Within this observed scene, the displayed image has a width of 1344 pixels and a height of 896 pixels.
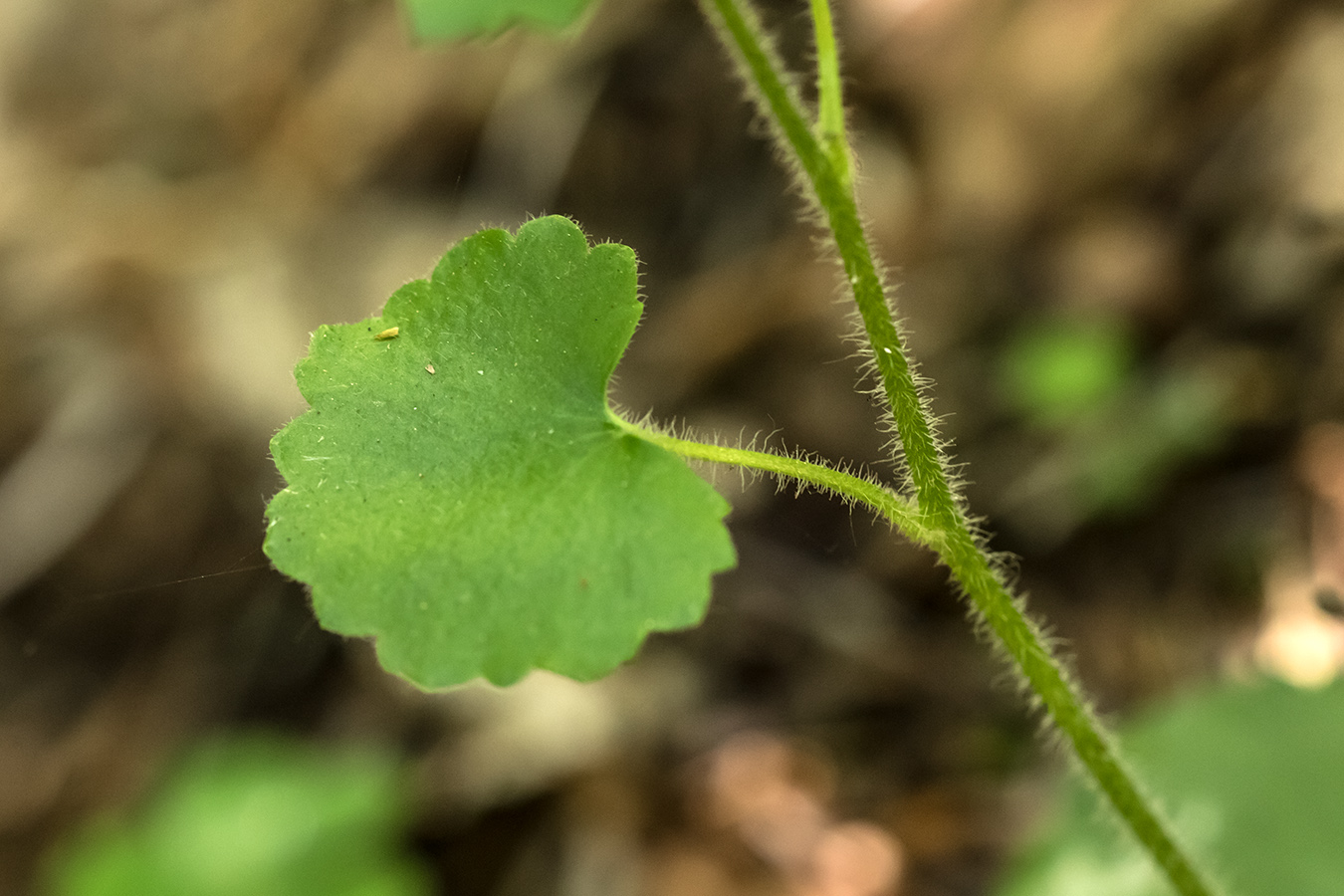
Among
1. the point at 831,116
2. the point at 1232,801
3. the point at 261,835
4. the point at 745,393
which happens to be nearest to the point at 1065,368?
the point at 745,393

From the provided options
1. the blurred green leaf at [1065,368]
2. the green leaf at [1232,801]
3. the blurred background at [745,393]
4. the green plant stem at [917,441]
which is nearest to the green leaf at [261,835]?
the blurred background at [745,393]

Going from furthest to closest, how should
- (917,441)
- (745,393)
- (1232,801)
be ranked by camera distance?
(745,393), (1232,801), (917,441)

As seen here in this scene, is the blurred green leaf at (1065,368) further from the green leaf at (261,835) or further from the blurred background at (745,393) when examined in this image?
the green leaf at (261,835)

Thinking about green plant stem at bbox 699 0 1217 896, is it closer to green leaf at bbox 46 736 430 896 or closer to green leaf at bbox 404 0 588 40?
green leaf at bbox 404 0 588 40

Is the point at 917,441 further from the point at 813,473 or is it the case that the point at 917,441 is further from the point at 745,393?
the point at 745,393

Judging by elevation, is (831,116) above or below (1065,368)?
above

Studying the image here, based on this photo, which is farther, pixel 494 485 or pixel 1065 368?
pixel 1065 368

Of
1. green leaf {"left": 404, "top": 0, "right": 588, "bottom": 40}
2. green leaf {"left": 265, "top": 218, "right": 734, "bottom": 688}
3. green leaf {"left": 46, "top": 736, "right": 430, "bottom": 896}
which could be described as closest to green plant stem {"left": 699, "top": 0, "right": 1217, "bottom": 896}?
green leaf {"left": 265, "top": 218, "right": 734, "bottom": 688}
